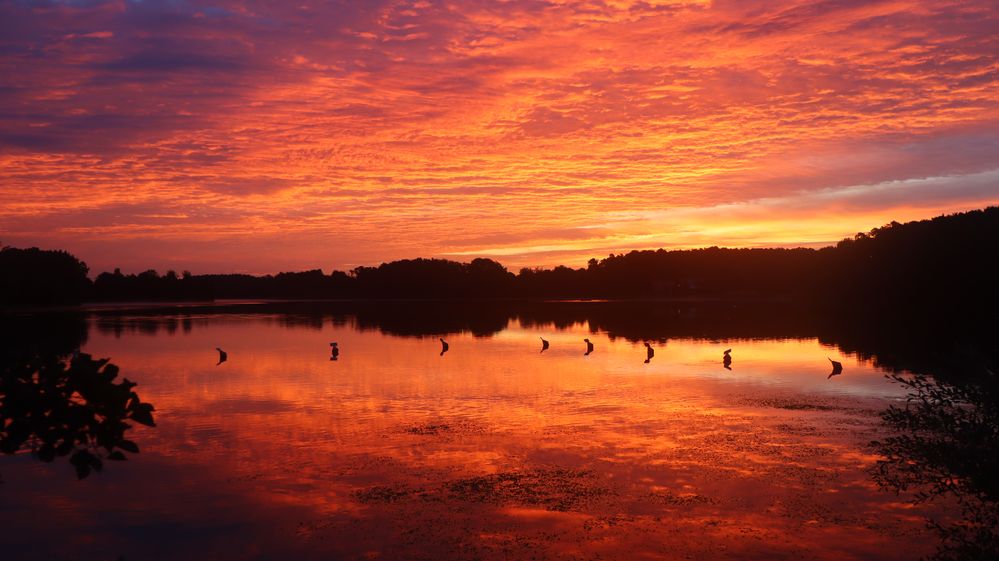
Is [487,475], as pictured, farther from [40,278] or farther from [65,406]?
[40,278]

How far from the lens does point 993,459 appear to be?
13.2 metres

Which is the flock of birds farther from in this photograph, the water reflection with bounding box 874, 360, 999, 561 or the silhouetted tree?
the silhouetted tree

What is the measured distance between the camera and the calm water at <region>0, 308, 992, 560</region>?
15930mm

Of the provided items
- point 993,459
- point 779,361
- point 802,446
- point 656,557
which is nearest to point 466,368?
point 779,361

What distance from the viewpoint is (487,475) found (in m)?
20.8

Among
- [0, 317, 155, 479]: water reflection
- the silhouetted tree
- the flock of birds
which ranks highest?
the silhouetted tree

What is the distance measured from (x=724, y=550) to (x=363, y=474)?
9.73m

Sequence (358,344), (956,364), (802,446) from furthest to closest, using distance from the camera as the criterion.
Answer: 1. (358,344)
2. (802,446)
3. (956,364)

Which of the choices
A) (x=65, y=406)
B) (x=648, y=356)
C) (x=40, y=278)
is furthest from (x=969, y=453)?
(x=40, y=278)

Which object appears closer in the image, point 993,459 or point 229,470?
point 993,459

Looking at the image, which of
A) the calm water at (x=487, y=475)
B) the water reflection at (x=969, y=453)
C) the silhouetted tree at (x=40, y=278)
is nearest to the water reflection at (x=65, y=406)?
the calm water at (x=487, y=475)

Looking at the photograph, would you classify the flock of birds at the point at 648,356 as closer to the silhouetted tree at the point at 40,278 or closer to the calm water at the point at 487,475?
the calm water at the point at 487,475

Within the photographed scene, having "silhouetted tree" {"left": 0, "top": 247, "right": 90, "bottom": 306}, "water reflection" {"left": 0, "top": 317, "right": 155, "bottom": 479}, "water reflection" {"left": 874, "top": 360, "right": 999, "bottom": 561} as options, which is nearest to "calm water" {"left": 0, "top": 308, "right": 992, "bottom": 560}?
"water reflection" {"left": 874, "top": 360, "right": 999, "bottom": 561}

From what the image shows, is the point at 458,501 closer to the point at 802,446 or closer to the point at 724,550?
the point at 724,550
